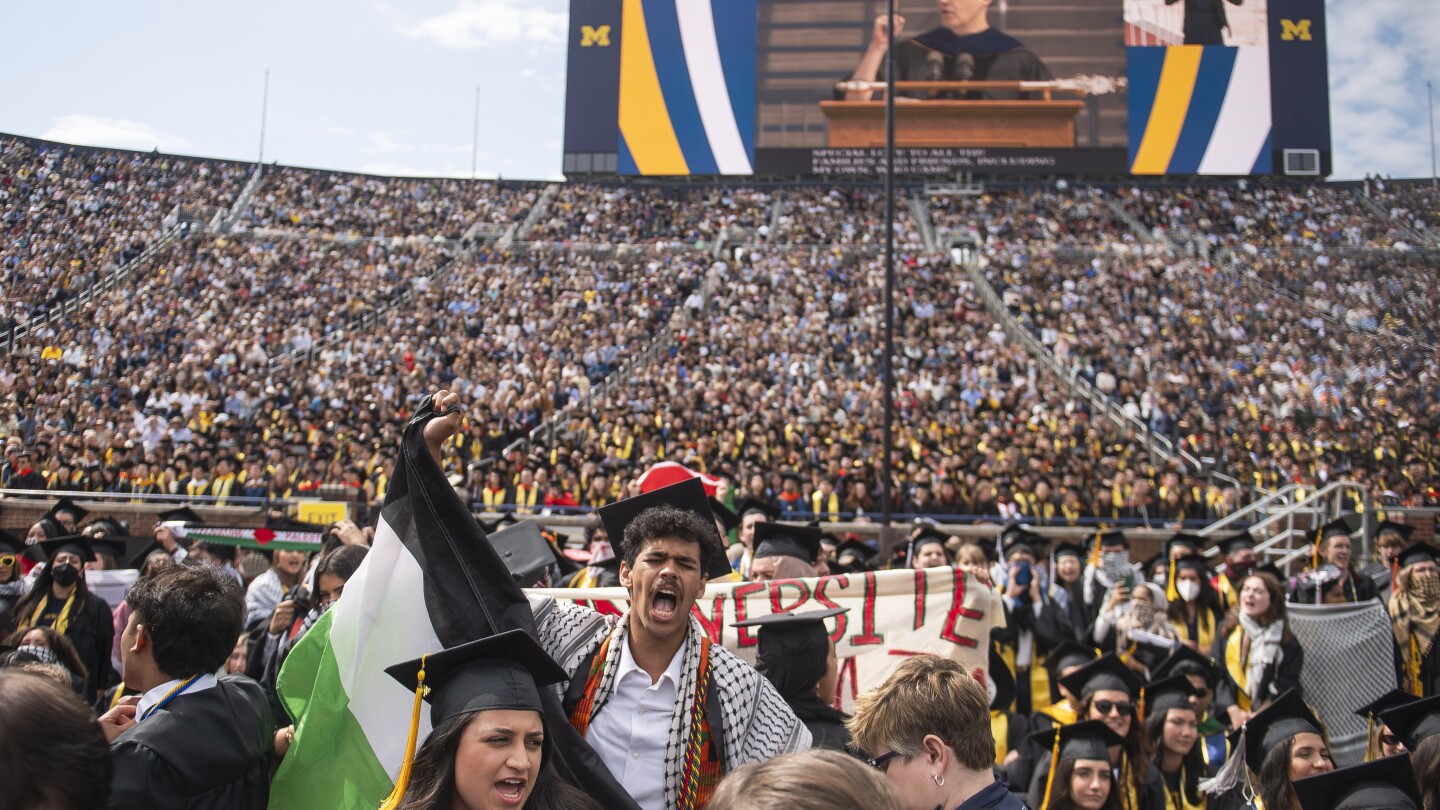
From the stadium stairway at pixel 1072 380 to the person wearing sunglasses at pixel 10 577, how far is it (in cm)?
1706

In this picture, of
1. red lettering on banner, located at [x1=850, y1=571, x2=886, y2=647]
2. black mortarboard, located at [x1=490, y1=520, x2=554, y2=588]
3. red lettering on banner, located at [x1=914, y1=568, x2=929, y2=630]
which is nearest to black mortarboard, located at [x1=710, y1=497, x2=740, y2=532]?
red lettering on banner, located at [x1=850, y1=571, x2=886, y2=647]

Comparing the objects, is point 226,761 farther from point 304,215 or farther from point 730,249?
point 304,215

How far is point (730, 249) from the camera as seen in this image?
105ft

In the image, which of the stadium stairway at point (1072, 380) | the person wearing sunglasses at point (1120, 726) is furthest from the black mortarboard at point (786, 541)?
the stadium stairway at point (1072, 380)

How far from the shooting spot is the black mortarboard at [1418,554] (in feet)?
22.8

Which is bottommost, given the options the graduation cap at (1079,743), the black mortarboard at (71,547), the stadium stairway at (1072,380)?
the graduation cap at (1079,743)

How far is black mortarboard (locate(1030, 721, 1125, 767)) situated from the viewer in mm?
4523

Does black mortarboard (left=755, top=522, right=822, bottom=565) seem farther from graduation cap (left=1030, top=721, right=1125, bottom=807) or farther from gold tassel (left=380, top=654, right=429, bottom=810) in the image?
gold tassel (left=380, top=654, right=429, bottom=810)

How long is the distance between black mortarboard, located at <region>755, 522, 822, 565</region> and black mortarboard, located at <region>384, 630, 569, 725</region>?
3230 mm

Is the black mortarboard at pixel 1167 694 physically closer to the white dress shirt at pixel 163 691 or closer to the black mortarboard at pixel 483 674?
the black mortarboard at pixel 483 674

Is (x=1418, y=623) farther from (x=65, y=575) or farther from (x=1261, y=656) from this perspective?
(x=65, y=575)

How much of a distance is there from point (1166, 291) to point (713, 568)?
26.0 meters

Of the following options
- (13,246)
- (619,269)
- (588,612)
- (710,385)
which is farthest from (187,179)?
(588,612)

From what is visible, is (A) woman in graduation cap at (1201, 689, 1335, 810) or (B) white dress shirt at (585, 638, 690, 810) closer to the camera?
(B) white dress shirt at (585, 638, 690, 810)
